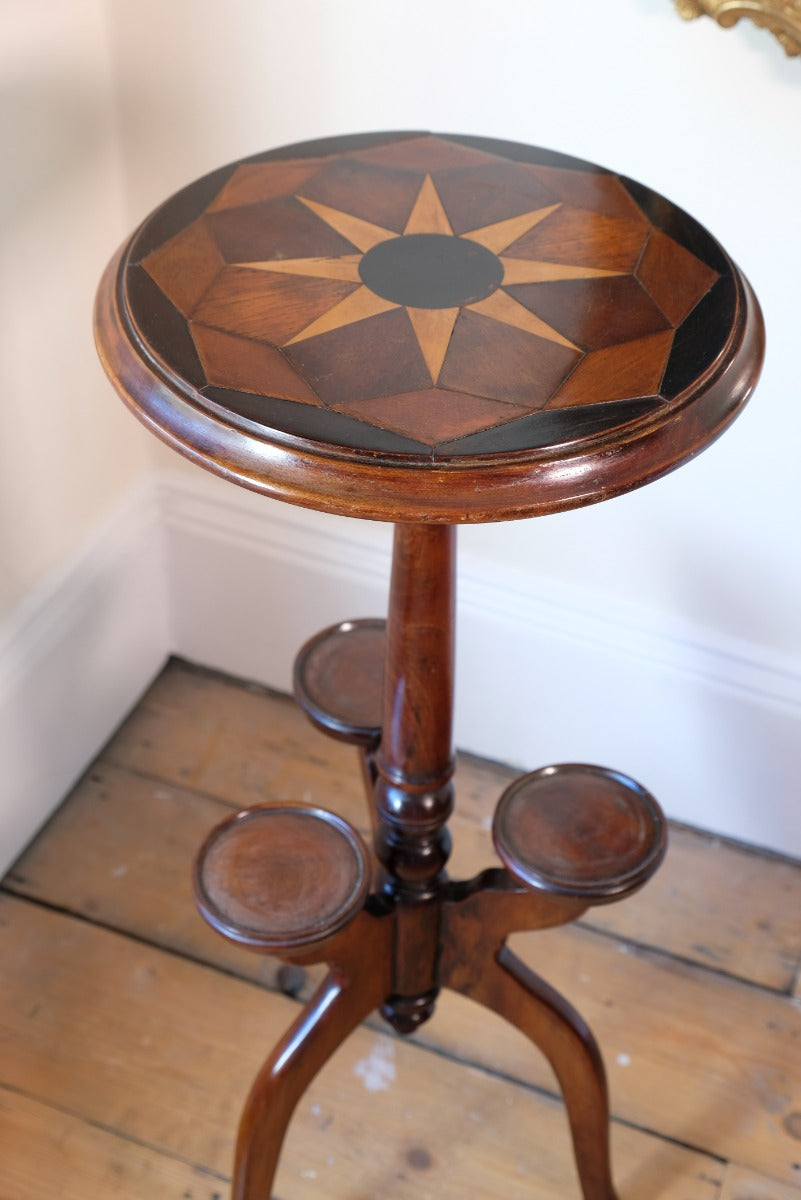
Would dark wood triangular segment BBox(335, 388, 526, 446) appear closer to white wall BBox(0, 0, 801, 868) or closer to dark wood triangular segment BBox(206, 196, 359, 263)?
dark wood triangular segment BBox(206, 196, 359, 263)

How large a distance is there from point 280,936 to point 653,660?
655 millimetres

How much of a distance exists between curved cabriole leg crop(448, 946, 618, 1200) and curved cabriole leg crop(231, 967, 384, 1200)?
120 mm

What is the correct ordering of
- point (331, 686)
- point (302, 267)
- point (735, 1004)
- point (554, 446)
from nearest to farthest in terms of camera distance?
point (554, 446) < point (302, 267) < point (331, 686) < point (735, 1004)

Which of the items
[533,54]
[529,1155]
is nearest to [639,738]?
[529,1155]

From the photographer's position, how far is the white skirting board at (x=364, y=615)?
1.43 m

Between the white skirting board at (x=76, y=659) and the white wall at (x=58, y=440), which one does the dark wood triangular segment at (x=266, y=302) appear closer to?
the white wall at (x=58, y=440)

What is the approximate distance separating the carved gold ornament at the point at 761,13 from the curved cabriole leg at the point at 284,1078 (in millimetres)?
866

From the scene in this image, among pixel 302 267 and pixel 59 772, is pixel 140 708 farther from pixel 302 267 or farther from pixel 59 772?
pixel 302 267

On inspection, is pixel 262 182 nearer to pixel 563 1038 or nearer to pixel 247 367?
pixel 247 367

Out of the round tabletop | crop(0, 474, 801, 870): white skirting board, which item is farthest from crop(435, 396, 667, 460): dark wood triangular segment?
crop(0, 474, 801, 870): white skirting board

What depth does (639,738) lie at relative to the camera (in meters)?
1.51

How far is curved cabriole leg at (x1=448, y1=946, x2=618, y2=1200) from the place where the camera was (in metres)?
1.09

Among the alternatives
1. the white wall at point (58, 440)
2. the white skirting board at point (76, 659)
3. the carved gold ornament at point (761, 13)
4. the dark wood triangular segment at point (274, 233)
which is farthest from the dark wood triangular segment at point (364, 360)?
the white skirting board at point (76, 659)

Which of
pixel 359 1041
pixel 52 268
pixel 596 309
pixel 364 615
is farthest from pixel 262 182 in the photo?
pixel 359 1041
